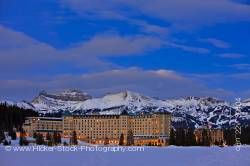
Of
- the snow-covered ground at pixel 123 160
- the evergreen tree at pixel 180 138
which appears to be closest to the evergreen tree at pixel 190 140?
the evergreen tree at pixel 180 138

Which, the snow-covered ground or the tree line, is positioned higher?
the tree line

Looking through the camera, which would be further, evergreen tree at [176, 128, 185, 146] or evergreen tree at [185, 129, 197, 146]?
→ evergreen tree at [176, 128, 185, 146]

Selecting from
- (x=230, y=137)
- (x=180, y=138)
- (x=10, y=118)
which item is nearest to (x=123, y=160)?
(x=180, y=138)

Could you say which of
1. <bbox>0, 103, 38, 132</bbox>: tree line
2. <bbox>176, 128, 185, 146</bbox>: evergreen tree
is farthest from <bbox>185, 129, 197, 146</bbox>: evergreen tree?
<bbox>0, 103, 38, 132</bbox>: tree line

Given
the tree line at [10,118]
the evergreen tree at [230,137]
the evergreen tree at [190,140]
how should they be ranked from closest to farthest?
the evergreen tree at [190,140] → the tree line at [10,118] → the evergreen tree at [230,137]

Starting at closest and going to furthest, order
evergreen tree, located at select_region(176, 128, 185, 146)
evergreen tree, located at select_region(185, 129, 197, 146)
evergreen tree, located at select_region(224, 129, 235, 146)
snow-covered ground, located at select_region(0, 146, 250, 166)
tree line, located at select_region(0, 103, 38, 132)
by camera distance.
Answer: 1. snow-covered ground, located at select_region(0, 146, 250, 166)
2. evergreen tree, located at select_region(185, 129, 197, 146)
3. evergreen tree, located at select_region(176, 128, 185, 146)
4. tree line, located at select_region(0, 103, 38, 132)
5. evergreen tree, located at select_region(224, 129, 235, 146)

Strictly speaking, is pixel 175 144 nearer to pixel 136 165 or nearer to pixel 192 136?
pixel 192 136

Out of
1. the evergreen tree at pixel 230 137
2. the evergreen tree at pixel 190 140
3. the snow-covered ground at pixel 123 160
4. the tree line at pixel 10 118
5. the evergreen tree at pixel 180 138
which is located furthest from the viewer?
the evergreen tree at pixel 230 137

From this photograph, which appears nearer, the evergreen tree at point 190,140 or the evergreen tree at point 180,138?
the evergreen tree at point 190,140

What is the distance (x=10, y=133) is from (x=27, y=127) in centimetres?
3793

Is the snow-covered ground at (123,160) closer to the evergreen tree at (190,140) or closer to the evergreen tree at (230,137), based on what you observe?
the evergreen tree at (190,140)

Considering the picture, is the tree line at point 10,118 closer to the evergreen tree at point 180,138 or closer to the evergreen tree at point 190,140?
the evergreen tree at point 180,138

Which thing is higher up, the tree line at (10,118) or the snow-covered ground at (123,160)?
the tree line at (10,118)

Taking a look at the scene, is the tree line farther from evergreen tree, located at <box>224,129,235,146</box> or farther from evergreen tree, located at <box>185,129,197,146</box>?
evergreen tree, located at <box>224,129,235,146</box>
